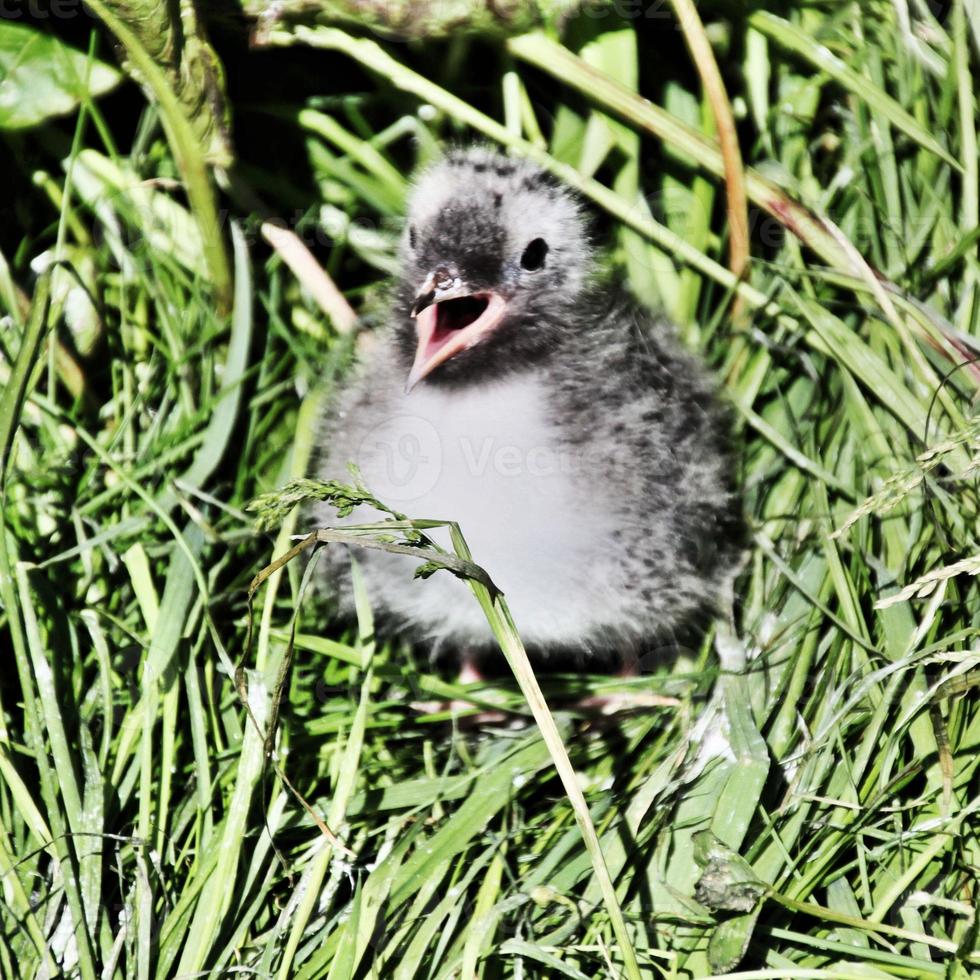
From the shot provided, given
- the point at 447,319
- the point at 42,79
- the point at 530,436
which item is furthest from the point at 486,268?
the point at 42,79

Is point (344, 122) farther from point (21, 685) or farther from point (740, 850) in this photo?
point (740, 850)

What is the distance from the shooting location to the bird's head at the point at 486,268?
204 cm

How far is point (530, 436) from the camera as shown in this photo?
2027mm

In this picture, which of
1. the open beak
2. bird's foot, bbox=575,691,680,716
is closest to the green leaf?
the open beak

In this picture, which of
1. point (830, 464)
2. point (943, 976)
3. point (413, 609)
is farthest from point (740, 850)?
point (830, 464)

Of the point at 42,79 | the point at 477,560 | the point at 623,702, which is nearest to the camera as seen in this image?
the point at 477,560

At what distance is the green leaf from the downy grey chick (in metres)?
0.83

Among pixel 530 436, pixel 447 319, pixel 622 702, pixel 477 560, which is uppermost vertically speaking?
pixel 447 319

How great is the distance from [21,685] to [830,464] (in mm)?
1702

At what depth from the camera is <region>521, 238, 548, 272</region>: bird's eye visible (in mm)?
2133

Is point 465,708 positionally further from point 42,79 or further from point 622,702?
point 42,79

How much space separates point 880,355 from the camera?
240 cm

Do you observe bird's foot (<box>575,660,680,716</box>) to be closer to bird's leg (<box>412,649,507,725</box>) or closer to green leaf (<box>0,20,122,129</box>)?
bird's leg (<box>412,649,507,725</box>)

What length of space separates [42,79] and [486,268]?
3.93 ft
